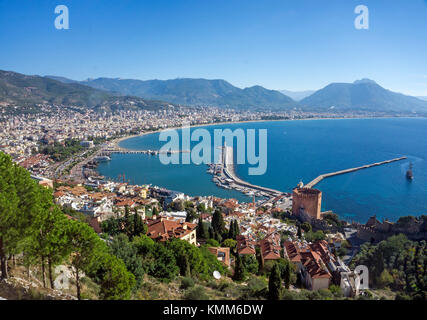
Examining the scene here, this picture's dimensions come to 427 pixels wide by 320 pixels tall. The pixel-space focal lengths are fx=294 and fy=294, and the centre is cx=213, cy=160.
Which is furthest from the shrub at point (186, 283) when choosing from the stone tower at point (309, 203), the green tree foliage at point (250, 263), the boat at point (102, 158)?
the boat at point (102, 158)

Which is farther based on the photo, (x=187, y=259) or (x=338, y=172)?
(x=338, y=172)

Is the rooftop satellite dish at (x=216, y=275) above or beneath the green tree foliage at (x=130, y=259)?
beneath

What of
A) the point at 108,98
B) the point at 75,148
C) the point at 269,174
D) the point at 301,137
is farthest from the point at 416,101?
the point at 75,148

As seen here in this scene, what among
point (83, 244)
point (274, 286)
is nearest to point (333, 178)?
point (274, 286)

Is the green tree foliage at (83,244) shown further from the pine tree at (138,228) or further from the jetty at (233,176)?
the jetty at (233,176)

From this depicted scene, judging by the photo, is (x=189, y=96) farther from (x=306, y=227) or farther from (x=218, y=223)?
(x=218, y=223)

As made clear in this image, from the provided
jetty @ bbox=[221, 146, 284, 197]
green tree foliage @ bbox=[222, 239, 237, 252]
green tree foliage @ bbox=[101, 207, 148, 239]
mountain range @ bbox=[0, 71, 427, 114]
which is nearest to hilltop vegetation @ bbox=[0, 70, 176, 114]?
mountain range @ bbox=[0, 71, 427, 114]
